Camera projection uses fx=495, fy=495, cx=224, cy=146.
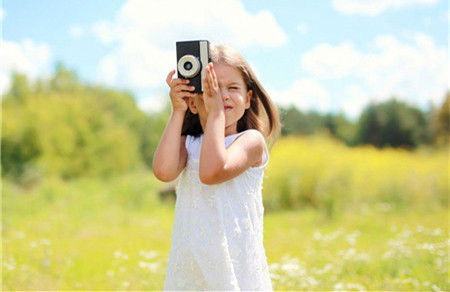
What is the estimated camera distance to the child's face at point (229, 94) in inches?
81.0

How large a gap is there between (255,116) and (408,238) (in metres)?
4.04

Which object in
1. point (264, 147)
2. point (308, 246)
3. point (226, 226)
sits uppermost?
point (264, 147)

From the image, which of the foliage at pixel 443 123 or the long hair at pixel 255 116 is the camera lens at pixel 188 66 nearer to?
the long hair at pixel 255 116

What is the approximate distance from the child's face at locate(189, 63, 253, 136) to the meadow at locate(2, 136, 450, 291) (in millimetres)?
1267

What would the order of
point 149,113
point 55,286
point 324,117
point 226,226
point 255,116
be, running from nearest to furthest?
point 226,226 → point 255,116 → point 55,286 → point 149,113 → point 324,117

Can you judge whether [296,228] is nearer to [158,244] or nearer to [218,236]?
[158,244]

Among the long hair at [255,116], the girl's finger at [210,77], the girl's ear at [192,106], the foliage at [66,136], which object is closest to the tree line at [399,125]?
the foliage at [66,136]

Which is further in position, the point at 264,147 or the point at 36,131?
the point at 36,131

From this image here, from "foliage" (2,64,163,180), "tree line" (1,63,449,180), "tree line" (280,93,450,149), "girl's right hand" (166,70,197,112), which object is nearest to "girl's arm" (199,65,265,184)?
"girl's right hand" (166,70,197,112)

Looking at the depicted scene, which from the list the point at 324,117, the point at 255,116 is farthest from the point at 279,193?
the point at 324,117

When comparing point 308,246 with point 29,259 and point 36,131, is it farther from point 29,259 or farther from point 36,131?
point 36,131

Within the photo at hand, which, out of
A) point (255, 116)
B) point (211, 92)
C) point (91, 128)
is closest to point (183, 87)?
point (211, 92)

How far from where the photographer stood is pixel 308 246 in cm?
593

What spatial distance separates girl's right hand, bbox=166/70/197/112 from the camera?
2.02 meters
